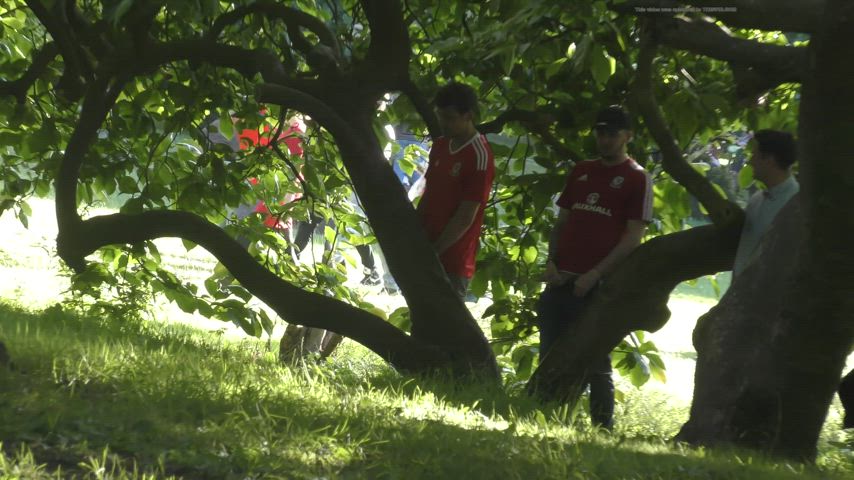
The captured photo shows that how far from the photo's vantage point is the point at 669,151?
507 centimetres

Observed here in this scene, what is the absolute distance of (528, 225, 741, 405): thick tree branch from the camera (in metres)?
5.58

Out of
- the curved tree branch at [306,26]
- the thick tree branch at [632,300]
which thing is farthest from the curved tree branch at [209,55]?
the thick tree branch at [632,300]

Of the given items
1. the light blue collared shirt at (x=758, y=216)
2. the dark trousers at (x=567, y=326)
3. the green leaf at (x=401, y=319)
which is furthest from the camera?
the green leaf at (x=401, y=319)

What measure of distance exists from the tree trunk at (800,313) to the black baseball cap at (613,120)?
41.7 inches

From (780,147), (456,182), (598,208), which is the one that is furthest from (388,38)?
(780,147)

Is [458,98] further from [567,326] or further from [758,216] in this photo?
[758,216]

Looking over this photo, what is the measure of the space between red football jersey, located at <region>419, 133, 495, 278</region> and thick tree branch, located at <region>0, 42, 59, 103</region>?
2.74 m

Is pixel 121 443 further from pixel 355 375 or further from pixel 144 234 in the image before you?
pixel 144 234

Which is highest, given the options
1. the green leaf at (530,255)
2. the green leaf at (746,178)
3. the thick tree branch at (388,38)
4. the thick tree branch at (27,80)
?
the thick tree branch at (388,38)

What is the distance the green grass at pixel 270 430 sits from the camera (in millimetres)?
3795

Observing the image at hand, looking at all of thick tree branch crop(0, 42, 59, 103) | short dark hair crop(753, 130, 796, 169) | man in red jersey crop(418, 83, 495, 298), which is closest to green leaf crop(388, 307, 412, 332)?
man in red jersey crop(418, 83, 495, 298)

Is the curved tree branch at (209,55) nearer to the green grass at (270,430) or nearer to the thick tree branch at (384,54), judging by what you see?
the thick tree branch at (384,54)

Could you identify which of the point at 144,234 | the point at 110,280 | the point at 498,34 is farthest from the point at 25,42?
the point at 498,34

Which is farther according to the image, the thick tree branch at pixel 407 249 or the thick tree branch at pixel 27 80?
the thick tree branch at pixel 27 80
